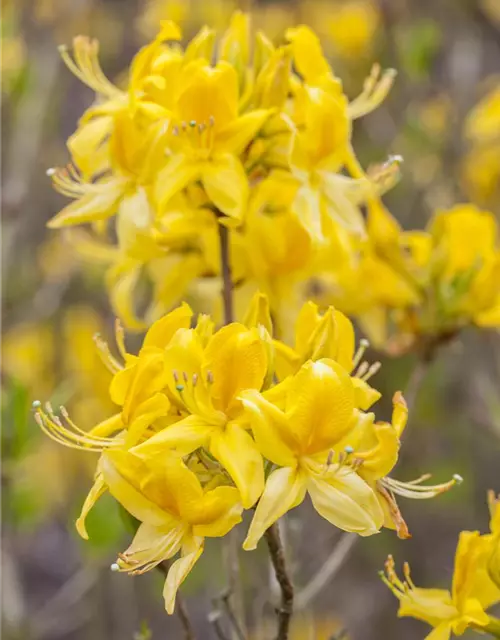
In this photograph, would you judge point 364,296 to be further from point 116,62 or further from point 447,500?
point 116,62

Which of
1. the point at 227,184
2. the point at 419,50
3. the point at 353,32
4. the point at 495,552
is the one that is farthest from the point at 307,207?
the point at 353,32

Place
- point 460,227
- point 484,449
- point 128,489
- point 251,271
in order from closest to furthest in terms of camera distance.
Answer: point 128,489 → point 251,271 → point 460,227 → point 484,449

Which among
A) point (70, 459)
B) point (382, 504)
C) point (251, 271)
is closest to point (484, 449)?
point (70, 459)

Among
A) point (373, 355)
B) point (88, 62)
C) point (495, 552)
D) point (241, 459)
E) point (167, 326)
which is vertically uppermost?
point (88, 62)

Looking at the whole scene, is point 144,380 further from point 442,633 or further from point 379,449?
point 442,633

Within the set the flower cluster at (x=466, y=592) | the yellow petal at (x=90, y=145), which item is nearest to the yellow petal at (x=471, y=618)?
the flower cluster at (x=466, y=592)

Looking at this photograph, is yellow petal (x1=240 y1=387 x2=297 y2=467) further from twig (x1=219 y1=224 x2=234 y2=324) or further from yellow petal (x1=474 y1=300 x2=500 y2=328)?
yellow petal (x1=474 y1=300 x2=500 y2=328)
